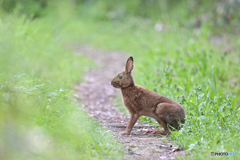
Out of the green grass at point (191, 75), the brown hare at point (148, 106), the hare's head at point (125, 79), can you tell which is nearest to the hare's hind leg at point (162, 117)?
the brown hare at point (148, 106)

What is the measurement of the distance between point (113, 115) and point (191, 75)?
7.10ft

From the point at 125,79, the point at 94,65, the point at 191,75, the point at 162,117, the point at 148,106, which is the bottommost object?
the point at 162,117

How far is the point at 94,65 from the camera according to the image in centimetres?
930

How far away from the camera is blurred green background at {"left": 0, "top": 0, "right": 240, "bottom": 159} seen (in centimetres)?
318

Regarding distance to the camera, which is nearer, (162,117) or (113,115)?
(162,117)

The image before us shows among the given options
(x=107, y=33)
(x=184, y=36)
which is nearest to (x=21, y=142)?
(x=184, y=36)

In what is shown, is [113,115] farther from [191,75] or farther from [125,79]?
[191,75]

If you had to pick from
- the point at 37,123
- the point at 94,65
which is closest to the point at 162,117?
the point at 37,123

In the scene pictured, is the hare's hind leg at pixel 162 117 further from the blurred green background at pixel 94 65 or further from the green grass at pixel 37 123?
the green grass at pixel 37 123

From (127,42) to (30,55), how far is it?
754 cm

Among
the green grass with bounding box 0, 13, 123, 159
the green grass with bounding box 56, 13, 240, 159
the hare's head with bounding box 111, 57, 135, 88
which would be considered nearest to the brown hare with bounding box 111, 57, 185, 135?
the hare's head with bounding box 111, 57, 135, 88

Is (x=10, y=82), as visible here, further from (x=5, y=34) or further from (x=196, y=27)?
(x=196, y=27)

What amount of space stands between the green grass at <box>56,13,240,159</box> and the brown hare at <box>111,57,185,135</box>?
21 cm

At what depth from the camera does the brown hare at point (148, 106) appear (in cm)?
399
